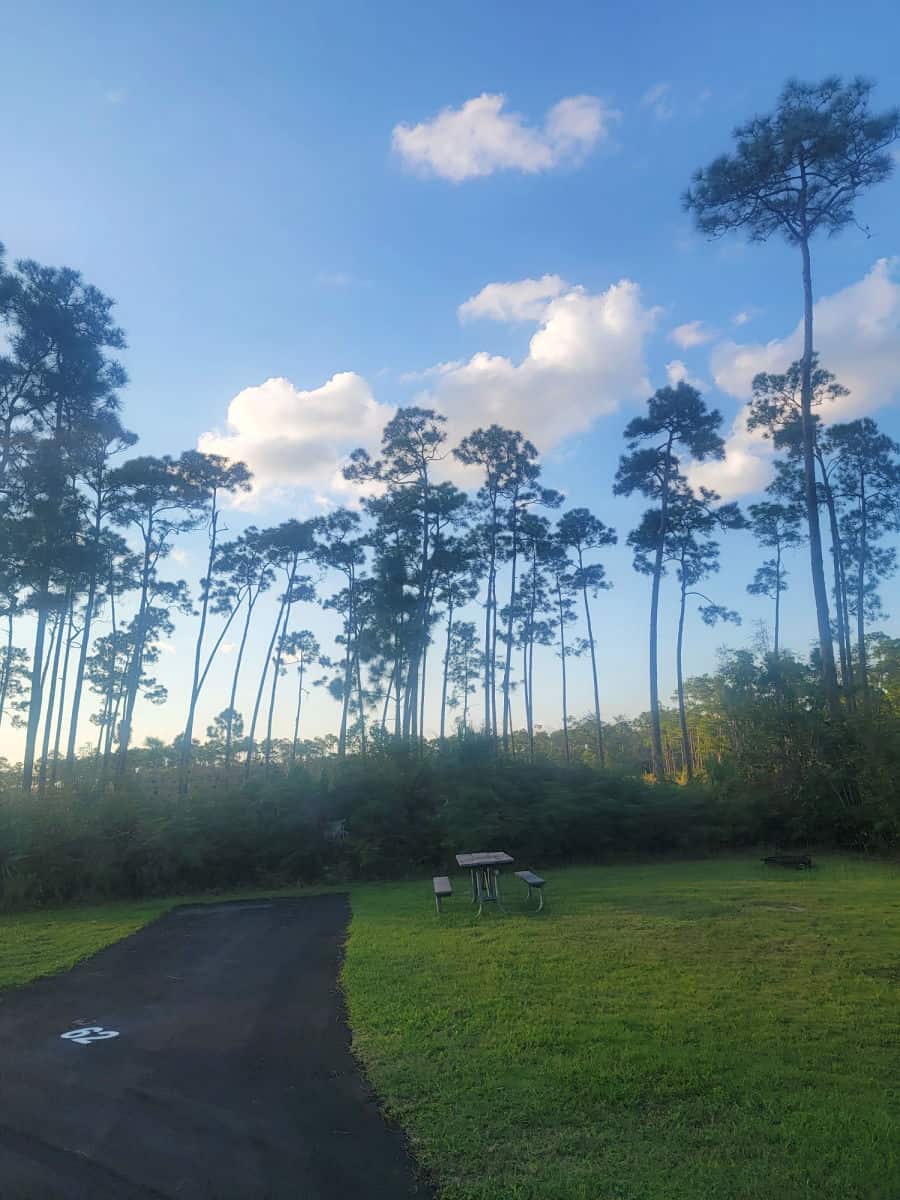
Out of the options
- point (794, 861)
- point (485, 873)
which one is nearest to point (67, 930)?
point (485, 873)

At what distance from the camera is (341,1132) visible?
4086mm

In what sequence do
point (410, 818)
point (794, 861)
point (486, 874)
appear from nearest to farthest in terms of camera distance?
point (486, 874) → point (794, 861) → point (410, 818)

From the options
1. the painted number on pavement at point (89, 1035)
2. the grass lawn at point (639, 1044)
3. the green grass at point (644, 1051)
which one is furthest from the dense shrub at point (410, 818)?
the painted number on pavement at point (89, 1035)

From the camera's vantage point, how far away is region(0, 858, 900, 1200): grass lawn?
3.49 m

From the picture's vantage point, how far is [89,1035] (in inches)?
241

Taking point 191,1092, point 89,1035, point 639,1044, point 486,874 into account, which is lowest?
point 89,1035

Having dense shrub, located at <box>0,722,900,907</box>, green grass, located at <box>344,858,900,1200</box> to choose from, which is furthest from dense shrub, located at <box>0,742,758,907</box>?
green grass, located at <box>344,858,900,1200</box>

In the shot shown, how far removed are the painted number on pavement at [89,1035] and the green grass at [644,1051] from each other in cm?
202

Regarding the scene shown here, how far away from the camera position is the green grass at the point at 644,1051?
11.4 feet

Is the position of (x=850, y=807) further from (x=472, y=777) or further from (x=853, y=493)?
(x=853, y=493)

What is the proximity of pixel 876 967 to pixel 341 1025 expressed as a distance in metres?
5.00

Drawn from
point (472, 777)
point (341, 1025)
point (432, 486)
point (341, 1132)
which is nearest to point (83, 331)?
point (432, 486)

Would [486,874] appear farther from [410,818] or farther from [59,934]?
[59,934]

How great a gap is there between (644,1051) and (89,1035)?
14.9 ft
